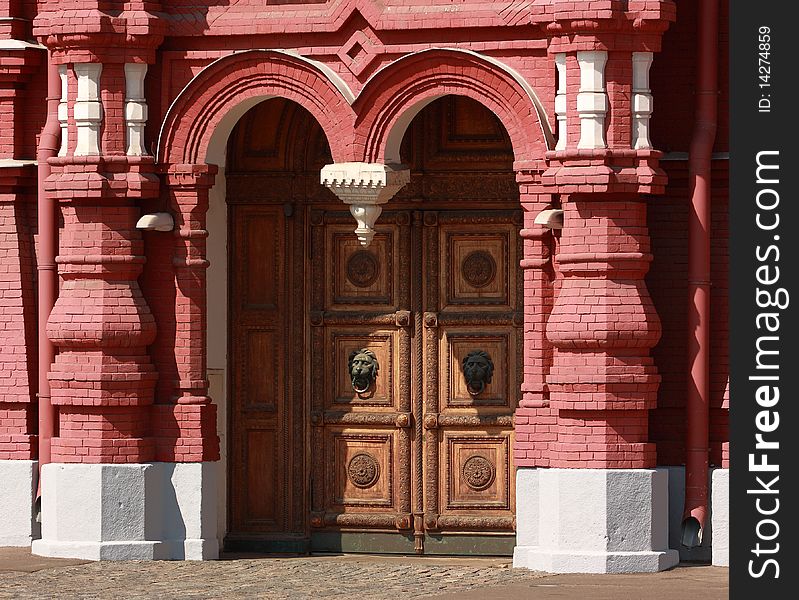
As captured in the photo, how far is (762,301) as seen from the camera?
13.8 m

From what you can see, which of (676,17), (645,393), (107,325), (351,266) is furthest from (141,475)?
(676,17)

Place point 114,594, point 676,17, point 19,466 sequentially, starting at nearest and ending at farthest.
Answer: point 114,594 < point 676,17 < point 19,466

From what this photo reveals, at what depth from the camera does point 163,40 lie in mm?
17172

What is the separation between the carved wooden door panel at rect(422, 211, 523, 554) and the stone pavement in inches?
18.1

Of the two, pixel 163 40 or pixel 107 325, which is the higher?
pixel 163 40

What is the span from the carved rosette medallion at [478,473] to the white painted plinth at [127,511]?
210 cm

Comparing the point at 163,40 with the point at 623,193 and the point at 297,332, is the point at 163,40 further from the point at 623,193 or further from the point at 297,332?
the point at 623,193

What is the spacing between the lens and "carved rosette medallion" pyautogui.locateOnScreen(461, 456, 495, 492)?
17.7m

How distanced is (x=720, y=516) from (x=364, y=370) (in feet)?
10.8

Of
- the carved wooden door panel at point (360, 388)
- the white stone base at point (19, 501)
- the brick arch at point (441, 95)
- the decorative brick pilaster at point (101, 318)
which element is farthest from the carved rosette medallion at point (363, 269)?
the white stone base at point (19, 501)

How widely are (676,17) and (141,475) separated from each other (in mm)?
5397

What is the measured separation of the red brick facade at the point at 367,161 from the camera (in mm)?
16094

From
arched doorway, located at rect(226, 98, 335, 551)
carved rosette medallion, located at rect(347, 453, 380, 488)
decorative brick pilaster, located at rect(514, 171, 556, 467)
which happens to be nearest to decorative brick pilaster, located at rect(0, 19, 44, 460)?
arched doorway, located at rect(226, 98, 335, 551)

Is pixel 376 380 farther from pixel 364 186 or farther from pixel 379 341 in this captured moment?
pixel 364 186
